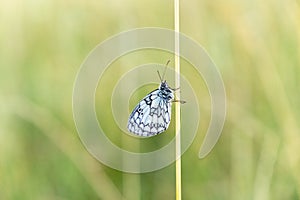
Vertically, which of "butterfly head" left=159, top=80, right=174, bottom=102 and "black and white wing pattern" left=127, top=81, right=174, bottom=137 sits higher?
"butterfly head" left=159, top=80, right=174, bottom=102

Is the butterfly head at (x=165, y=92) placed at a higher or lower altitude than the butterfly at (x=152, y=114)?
higher

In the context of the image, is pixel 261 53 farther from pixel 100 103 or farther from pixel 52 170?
pixel 52 170

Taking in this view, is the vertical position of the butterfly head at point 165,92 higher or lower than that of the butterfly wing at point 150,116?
higher
